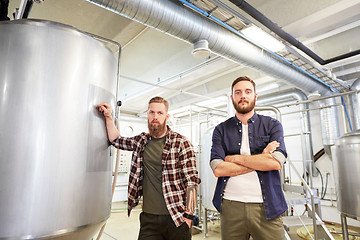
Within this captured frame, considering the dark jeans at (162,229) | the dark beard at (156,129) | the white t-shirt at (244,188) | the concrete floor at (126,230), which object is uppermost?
the dark beard at (156,129)

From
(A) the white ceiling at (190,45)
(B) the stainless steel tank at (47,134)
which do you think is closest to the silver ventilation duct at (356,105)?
(A) the white ceiling at (190,45)

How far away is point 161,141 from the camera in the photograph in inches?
72.0

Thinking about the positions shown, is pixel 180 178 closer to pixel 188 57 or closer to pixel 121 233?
pixel 188 57

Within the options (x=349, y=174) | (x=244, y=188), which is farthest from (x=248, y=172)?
(x=349, y=174)

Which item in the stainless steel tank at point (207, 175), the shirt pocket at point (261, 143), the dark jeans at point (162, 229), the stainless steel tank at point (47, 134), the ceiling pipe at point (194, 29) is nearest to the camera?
the stainless steel tank at point (47, 134)

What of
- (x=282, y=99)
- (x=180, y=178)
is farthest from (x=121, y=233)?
(x=282, y=99)

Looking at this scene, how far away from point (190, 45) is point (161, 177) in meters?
3.09

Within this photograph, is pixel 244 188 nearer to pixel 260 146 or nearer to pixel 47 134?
pixel 260 146

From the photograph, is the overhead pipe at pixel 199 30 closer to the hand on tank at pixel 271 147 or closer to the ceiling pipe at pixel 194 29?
the ceiling pipe at pixel 194 29

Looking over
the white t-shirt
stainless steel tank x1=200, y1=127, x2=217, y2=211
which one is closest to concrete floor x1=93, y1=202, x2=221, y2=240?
stainless steel tank x1=200, y1=127, x2=217, y2=211

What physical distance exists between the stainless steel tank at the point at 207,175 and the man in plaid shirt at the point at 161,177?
255 cm

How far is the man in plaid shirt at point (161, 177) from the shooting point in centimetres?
162

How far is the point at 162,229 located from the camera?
1.63m

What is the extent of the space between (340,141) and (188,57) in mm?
2973
